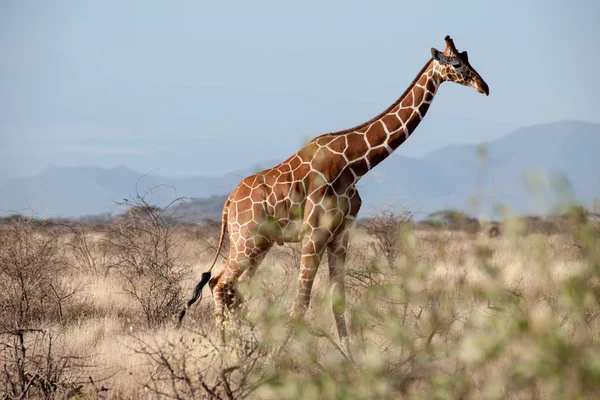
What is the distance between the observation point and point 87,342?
25.7ft

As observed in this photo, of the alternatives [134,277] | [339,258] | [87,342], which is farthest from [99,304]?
[339,258]

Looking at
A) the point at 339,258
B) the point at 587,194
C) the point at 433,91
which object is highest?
the point at 433,91

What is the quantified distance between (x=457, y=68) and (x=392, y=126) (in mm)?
765

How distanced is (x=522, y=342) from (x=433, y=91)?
16.4 feet

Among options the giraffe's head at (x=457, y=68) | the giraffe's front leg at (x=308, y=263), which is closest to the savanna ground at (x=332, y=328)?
the giraffe's front leg at (x=308, y=263)

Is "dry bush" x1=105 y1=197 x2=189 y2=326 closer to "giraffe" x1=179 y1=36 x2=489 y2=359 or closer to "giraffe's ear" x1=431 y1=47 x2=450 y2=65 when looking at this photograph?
"giraffe" x1=179 y1=36 x2=489 y2=359

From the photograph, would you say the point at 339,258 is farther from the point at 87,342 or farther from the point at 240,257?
the point at 87,342

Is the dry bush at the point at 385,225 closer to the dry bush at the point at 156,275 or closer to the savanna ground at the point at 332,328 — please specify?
the savanna ground at the point at 332,328

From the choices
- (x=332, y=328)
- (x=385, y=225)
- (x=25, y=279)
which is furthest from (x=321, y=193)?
(x=385, y=225)

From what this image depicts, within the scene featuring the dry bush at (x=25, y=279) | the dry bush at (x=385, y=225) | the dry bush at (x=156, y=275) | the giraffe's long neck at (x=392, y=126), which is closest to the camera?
the giraffe's long neck at (x=392, y=126)

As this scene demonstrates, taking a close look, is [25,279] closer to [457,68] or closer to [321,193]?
[321,193]

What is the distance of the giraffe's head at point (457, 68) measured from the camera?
7.52 metres

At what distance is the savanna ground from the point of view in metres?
3.13

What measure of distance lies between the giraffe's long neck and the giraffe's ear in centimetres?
11
